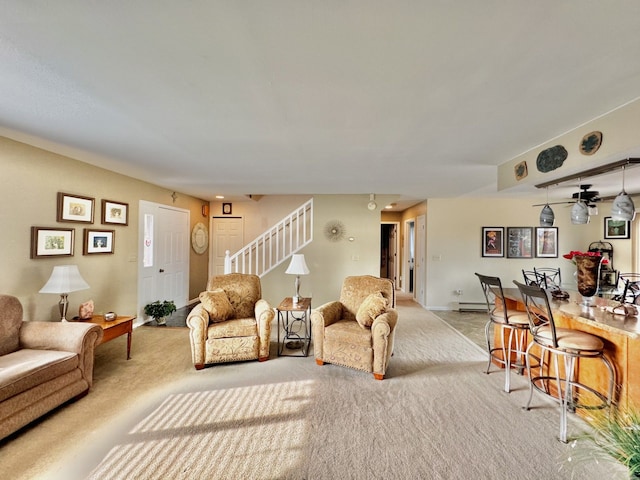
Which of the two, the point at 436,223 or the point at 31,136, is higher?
the point at 31,136

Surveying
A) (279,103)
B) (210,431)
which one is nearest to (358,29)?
(279,103)

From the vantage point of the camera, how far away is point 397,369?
321cm

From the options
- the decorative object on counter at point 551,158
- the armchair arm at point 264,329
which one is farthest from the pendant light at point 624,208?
the armchair arm at point 264,329

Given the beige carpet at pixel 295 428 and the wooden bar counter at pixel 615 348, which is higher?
the wooden bar counter at pixel 615 348

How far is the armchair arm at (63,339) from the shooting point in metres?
2.54

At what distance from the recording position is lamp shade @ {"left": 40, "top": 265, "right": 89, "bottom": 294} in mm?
2889

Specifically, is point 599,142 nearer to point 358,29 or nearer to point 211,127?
point 358,29

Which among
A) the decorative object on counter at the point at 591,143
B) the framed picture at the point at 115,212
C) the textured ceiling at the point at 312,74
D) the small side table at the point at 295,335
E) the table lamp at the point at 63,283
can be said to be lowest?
the small side table at the point at 295,335

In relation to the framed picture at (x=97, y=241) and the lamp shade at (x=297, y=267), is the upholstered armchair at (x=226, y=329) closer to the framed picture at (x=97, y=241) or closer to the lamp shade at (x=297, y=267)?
the lamp shade at (x=297, y=267)

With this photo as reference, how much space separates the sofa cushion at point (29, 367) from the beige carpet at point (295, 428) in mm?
327

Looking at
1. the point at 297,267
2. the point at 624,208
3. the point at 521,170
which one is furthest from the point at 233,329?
the point at 624,208

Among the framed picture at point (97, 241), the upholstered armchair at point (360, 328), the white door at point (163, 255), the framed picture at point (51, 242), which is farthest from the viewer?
the white door at point (163, 255)

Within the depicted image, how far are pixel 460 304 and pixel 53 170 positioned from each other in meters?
6.84

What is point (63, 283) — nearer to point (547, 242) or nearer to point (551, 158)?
point (551, 158)
